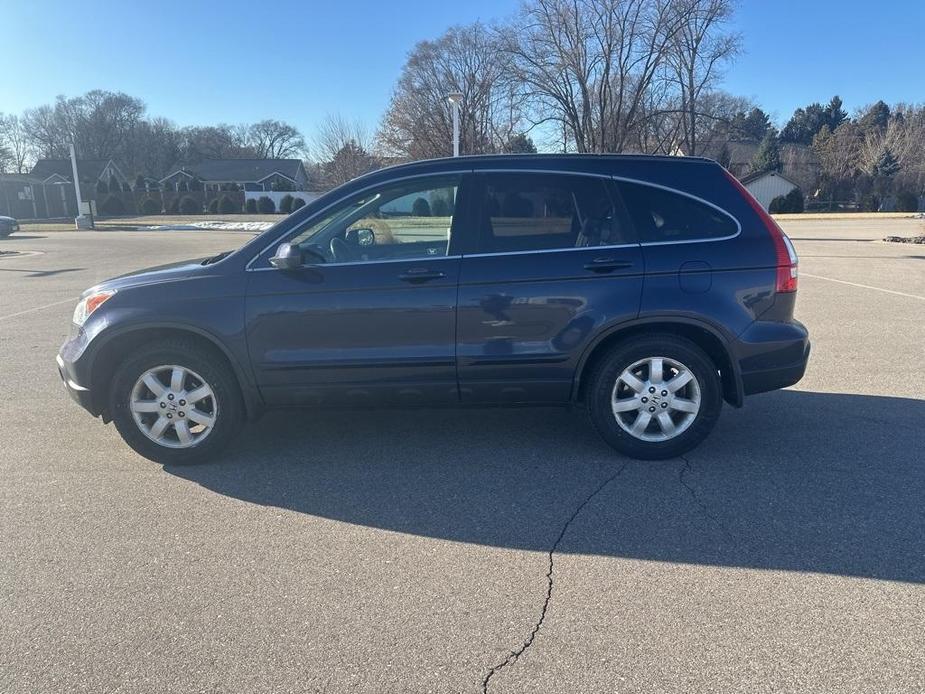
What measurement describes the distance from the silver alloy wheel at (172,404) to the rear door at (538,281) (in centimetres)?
168

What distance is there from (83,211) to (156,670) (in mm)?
50360

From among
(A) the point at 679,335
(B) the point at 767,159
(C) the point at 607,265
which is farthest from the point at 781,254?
(B) the point at 767,159

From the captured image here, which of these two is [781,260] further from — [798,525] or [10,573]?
[10,573]

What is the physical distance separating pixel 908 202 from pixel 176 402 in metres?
67.1

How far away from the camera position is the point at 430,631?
2617 millimetres

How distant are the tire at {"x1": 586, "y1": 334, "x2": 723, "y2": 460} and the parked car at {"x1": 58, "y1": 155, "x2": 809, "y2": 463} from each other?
0.01m

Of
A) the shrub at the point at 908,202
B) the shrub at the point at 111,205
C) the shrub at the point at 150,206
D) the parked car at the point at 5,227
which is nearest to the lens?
the parked car at the point at 5,227

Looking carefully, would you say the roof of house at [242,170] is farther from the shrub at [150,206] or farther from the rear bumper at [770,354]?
the rear bumper at [770,354]

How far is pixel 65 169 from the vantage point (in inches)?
3071

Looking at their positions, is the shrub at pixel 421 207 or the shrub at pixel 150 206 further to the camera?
Result: the shrub at pixel 150 206

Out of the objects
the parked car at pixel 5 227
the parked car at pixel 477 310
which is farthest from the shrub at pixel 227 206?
the parked car at pixel 477 310

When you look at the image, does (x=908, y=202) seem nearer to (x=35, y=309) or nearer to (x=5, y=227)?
(x=35, y=309)

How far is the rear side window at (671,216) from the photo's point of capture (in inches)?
160

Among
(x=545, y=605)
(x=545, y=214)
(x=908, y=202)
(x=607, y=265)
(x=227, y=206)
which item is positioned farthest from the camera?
(x=227, y=206)
